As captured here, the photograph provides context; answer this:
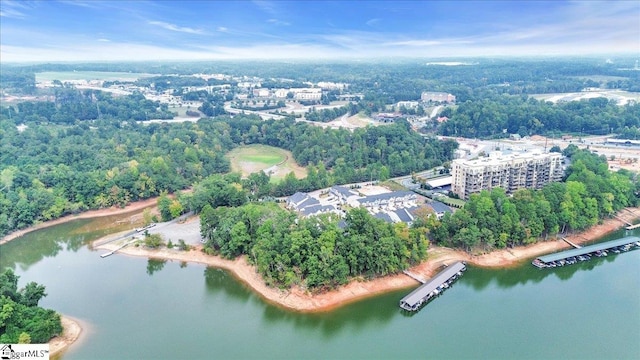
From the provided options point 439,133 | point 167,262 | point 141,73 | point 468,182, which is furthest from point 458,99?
point 141,73

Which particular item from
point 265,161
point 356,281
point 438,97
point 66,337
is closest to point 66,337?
point 66,337

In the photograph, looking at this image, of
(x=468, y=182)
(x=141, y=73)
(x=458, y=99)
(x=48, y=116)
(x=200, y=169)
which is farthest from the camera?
(x=141, y=73)

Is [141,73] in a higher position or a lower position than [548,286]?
higher

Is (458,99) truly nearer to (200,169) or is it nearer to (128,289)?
(200,169)

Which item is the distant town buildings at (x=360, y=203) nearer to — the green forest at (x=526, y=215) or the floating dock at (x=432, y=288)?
the green forest at (x=526, y=215)

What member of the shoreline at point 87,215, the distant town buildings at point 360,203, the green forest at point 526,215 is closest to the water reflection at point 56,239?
the shoreline at point 87,215

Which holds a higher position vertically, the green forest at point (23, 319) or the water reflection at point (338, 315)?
the green forest at point (23, 319)

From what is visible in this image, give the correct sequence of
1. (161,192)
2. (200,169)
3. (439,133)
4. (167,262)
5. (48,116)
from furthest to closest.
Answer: (48,116)
(439,133)
(200,169)
(161,192)
(167,262)
